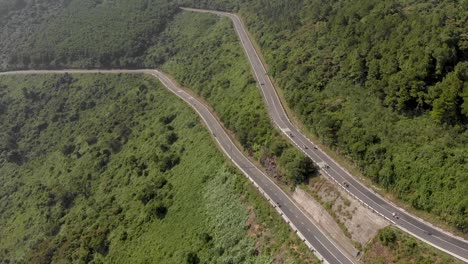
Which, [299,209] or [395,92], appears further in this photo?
[395,92]

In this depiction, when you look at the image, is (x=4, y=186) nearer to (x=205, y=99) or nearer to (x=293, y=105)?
(x=205, y=99)

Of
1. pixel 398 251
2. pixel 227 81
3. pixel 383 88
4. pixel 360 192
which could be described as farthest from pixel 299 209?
pixel 227 81

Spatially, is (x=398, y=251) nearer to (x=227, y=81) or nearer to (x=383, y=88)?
(x=383, y=88)

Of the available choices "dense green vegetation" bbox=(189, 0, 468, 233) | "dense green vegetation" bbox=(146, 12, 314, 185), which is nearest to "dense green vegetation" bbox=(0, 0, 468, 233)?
"dense green vegetation" bbox=(189, 0, 468, 233)

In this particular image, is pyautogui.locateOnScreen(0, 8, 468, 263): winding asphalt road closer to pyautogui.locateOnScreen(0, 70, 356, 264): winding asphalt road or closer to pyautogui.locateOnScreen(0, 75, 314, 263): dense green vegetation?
pyautogui.locateOnScreen(0, 70, 356, 264): winding asphalt road

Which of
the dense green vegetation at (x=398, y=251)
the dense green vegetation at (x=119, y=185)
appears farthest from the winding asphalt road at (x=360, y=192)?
the dense green vegetation at (x=119, y=185)

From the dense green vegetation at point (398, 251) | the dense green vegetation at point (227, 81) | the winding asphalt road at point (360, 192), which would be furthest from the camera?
the dense green vegetation at point (227, 81)

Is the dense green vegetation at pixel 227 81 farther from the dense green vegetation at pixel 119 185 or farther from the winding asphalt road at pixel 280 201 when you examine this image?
the dense green vegetation at pixel 119 185
